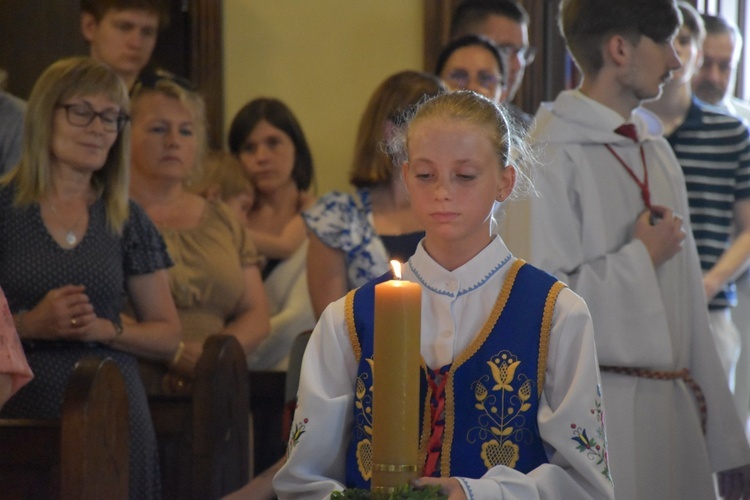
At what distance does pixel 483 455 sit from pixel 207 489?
59.7 inches

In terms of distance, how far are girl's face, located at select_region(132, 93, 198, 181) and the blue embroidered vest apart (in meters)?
2.11

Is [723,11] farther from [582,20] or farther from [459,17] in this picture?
[582,20]

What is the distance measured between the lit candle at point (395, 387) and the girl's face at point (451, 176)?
0.44m

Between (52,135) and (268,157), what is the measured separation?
1664 mm

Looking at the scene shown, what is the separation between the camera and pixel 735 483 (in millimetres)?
3174

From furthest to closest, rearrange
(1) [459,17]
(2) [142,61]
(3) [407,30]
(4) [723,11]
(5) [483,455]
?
(4) [723,11]
(3) [407,30]
(1) [459,17]
(2) [142,61]
(5) [483,455]

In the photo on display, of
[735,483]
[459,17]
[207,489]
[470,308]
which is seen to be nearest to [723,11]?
[459,17]

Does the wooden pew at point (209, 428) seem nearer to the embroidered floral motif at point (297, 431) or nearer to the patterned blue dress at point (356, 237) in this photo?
the patterned blue dress at point (356, 237)

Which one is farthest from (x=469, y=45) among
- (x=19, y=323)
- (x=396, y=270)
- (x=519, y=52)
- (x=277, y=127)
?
(x=396, y=270)

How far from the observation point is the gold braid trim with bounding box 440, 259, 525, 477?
199 cm

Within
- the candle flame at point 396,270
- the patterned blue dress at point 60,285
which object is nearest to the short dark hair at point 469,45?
the patterned blue dress at point 60,285

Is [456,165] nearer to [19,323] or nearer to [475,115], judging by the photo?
[475,115]

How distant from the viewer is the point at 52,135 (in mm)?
3248

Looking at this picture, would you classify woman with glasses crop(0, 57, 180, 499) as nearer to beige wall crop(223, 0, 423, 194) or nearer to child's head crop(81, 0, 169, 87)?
child's head crop(81, 0, 169, 87)
